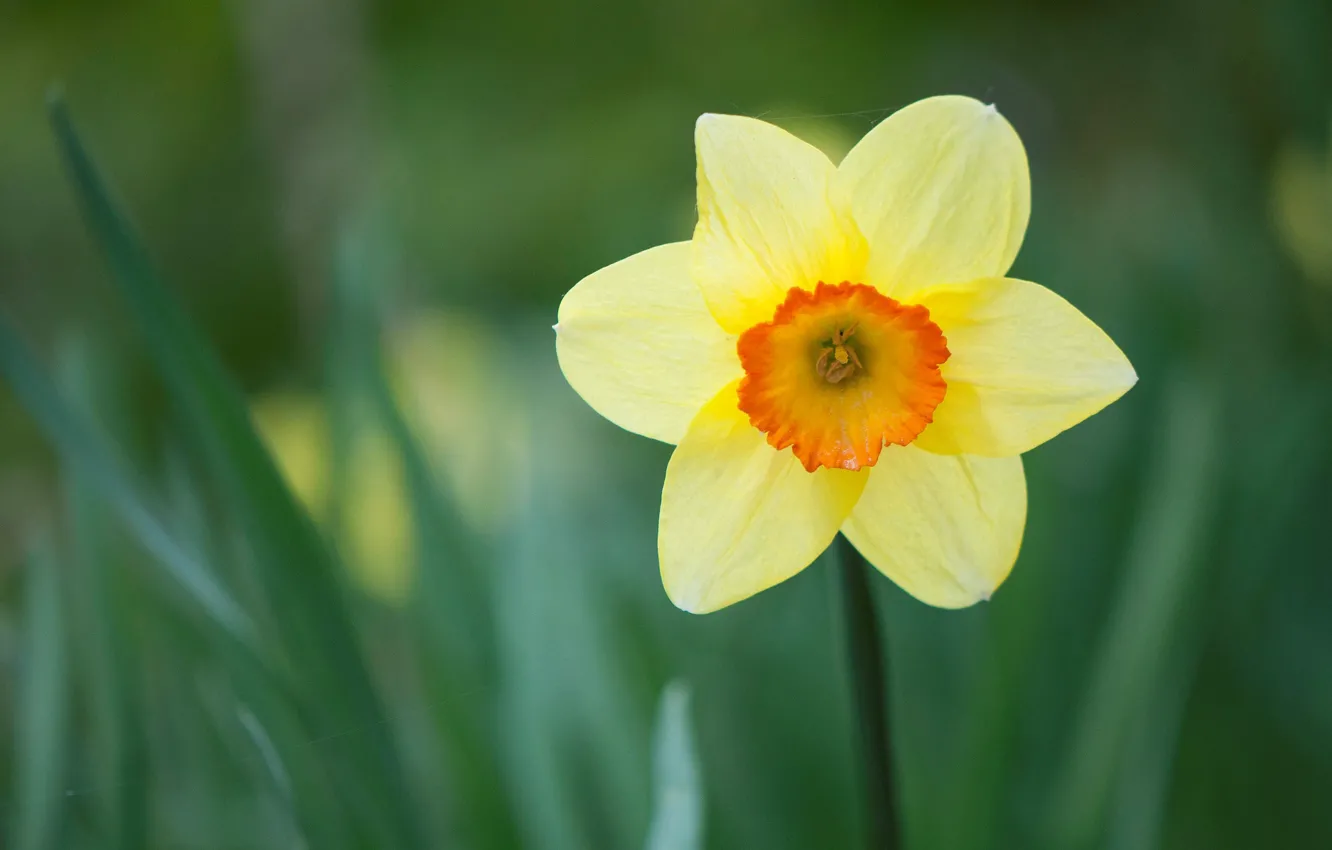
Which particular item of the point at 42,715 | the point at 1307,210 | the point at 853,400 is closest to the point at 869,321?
the point at 853,400

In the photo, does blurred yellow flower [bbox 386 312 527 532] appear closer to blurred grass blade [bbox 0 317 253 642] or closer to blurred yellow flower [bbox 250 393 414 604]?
blurred yellow flower [bbox 250 393 414 604]

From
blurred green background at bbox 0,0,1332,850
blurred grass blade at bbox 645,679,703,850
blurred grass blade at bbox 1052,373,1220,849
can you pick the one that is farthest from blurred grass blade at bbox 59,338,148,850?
blurred grass blade at bbox 1052,373,1220,849

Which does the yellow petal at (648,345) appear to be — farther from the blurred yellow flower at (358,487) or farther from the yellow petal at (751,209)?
the blurred yellow flower at (358,487)

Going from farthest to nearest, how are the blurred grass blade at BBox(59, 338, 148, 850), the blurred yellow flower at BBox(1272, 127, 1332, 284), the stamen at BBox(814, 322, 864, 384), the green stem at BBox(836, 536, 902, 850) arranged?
the blurred yellow flower at BBox(1272, 127, 1332, 284) < the blurred grass blade at BBox(59, 338, 148, 850) < the stamen at BBox(814, 322, 864, 384) < the green stem at BBox(836, 536, 902, 850)

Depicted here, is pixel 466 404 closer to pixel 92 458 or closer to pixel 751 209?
pixel 92 458

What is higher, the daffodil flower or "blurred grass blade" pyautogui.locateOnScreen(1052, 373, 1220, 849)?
the daffodil flower

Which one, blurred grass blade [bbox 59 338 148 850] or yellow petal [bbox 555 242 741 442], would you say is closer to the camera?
yellow petal [bbox 555 242 741 442]
